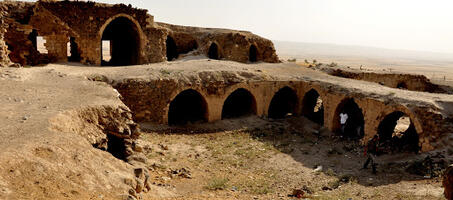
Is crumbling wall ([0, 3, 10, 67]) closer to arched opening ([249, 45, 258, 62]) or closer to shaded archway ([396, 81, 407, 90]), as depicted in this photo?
arched opening ([249, 45, 258, 62])

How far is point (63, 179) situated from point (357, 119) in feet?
52.1

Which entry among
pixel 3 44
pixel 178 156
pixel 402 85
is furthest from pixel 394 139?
pixel 3 44

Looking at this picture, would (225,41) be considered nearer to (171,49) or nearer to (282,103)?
(171,49)

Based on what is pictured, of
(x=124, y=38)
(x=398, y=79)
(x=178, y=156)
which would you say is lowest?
(x=178, y=156)

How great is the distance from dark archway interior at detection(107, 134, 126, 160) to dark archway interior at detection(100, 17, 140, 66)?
43.0ft

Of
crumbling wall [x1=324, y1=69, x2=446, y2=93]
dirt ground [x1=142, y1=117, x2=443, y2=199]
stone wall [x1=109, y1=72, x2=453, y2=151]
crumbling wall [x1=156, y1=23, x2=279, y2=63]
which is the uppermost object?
crumbling wall [x1=156, y1=23, x2=279, y2=63]

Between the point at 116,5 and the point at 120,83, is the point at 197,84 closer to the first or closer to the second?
the point at 120,83

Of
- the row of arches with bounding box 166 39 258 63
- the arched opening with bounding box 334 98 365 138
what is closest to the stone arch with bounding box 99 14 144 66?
the row of arches with bounding box 166 39 258 63

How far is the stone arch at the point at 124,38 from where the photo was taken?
67.9ft

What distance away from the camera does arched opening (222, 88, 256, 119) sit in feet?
61.6

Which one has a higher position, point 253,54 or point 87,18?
point 87,18

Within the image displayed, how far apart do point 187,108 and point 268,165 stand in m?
8.07

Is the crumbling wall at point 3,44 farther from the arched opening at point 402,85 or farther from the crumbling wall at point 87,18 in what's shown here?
the arched opening at point 402,85

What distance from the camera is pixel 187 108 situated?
19.1 metres
